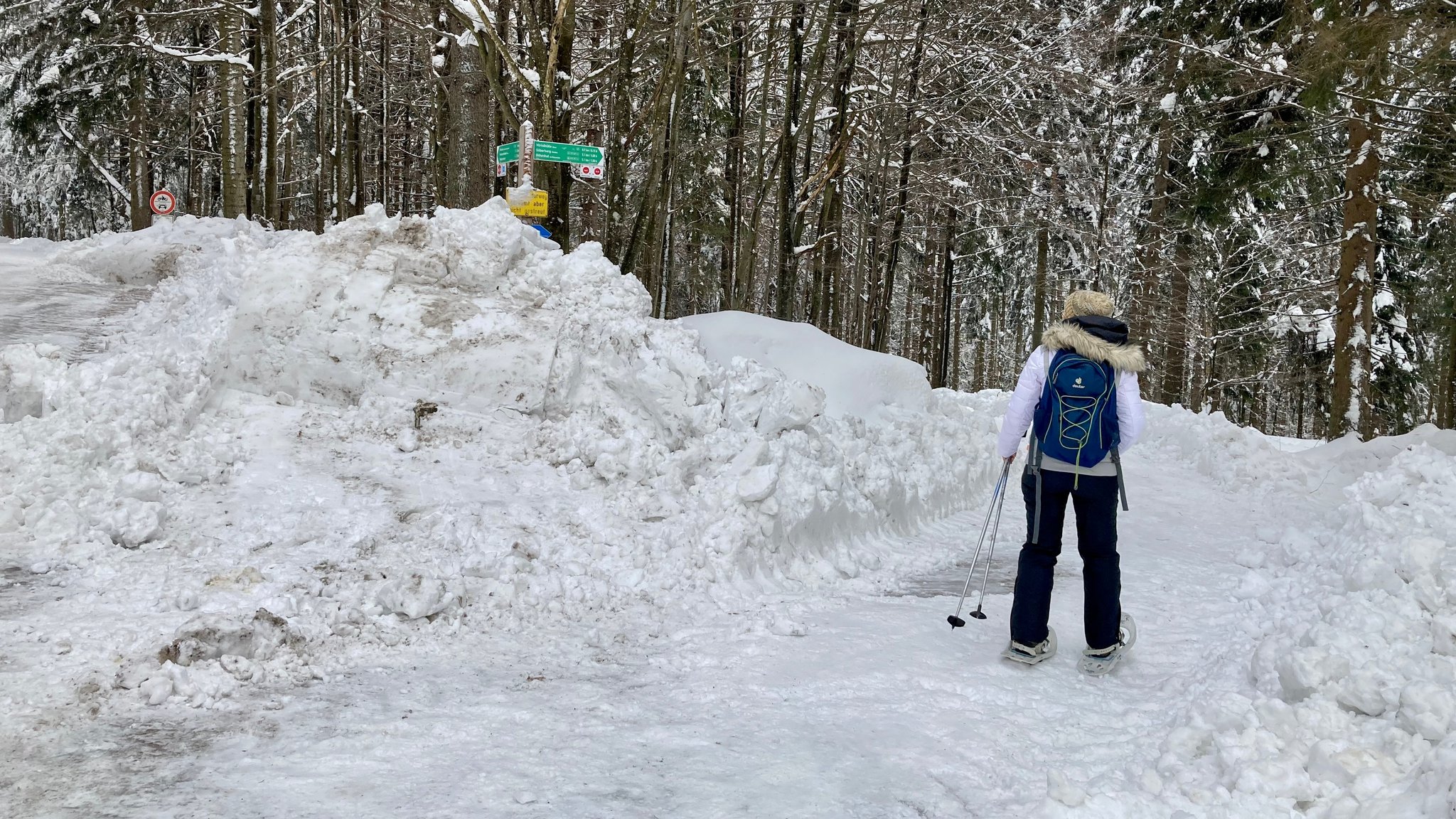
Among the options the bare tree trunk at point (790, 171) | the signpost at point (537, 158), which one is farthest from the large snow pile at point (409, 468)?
the bare tree trunk at point (790, 171)

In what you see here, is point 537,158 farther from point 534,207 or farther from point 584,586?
point 584,586

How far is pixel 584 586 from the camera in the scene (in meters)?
5.43

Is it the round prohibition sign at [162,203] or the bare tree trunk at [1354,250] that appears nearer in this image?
the bare tree trunk at [1354,250]

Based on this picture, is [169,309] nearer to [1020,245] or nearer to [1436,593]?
[1436,593]

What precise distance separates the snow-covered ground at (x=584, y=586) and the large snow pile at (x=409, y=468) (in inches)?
1.0

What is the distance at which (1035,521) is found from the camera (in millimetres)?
4695

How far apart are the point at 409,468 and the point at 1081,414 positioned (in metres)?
4.27

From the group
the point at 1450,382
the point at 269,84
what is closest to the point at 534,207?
the point at 269,84

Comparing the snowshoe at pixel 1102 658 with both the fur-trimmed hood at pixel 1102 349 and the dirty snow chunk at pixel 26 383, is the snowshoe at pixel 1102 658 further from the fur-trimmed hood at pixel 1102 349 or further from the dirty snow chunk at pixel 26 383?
the dirty snow chunk at pixel 26 383

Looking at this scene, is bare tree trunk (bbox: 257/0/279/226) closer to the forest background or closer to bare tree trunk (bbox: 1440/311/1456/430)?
the forest background

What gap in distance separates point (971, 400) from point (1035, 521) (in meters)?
12.3

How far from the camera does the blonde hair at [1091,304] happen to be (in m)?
4.72

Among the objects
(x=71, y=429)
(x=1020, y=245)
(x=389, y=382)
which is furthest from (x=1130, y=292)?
(x=71, y=429)

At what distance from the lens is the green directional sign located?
10.3 m
